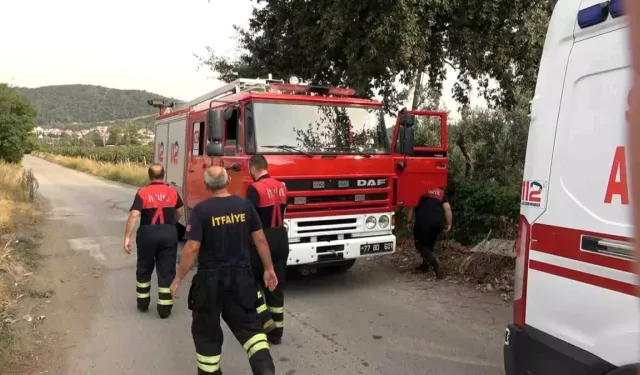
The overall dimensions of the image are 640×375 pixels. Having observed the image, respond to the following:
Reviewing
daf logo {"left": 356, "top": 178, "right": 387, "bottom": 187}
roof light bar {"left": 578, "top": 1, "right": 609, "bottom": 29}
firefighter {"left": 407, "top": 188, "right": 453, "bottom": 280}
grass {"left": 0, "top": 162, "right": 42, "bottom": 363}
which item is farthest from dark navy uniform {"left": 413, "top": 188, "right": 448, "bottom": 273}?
grass {"left": 0, "top": 162, "right": 42, "bottom": 363}

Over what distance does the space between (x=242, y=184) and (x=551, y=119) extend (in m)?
4.11

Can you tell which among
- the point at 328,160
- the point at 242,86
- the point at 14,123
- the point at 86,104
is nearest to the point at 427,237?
the point at 328,160

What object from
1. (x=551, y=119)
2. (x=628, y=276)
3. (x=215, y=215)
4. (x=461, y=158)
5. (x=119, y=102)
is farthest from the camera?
(x=119, y=102)

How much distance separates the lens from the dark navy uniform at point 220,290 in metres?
3.58

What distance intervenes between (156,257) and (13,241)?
4.59 metres

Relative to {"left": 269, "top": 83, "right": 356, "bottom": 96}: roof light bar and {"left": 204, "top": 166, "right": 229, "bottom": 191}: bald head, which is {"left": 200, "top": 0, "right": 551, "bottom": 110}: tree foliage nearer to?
{"left": 269, "top": 83, "right": 356, "bottom": 96}: roof light bar

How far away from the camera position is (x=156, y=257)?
589cm

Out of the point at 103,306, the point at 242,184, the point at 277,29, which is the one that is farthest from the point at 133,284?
the point at 277,29

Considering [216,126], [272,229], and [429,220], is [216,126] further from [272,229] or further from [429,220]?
[429,220]

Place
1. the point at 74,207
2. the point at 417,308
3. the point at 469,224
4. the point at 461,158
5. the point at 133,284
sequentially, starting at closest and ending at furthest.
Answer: the point at 417,308
the point at 133,284
the point at 469,224
the point at 461,158
the point at 74,207

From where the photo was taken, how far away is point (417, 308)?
5.90m

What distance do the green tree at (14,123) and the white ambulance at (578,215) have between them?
87.8 ft

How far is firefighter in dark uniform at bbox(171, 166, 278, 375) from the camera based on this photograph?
3.58 meters

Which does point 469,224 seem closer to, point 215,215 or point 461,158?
point 461,158
